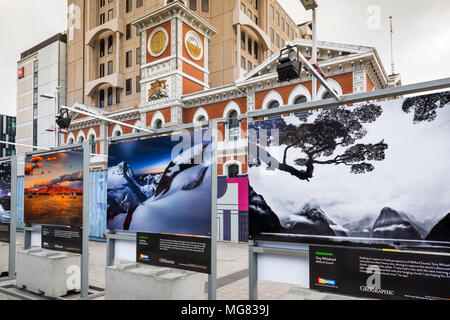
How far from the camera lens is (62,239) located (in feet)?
22.6

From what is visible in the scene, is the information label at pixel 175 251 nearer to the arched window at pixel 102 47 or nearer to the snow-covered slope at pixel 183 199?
the snow-covered slope at pixel 183 199

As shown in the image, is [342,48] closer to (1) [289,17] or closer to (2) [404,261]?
(2) [404,261]

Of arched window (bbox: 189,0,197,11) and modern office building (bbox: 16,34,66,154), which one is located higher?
arched window (bbox: 189,0,197,11)

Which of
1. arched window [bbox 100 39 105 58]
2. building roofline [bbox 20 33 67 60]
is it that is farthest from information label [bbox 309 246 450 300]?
building roofline [bbox 20 33 67 60]

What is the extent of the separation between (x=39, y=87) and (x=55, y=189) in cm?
5218

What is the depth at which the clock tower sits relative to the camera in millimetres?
27203

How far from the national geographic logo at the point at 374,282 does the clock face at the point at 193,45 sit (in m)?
27.1

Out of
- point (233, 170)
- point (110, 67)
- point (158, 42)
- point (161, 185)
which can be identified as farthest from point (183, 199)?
point (110, 67)

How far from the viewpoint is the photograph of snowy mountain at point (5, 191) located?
335 inches

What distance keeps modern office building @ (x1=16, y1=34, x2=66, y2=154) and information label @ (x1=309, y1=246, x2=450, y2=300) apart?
49.3 m

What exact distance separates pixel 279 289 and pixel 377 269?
4246 millimetres

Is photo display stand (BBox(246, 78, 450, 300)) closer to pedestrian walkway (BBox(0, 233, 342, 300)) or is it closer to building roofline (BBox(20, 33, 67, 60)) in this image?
pedestrian walkway (BBox(0, 233, 342, 300))

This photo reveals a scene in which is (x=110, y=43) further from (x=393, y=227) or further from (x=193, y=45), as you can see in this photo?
(x=393, y=227)

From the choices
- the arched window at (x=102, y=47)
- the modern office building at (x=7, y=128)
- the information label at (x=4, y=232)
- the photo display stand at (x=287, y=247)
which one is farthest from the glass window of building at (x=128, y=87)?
the modern office building at (x=7, y=128)
